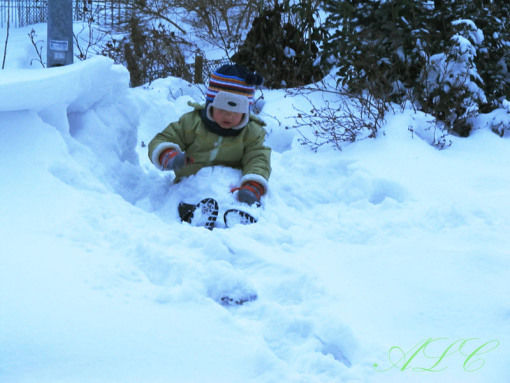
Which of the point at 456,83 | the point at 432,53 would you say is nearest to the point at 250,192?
the point at 456,83

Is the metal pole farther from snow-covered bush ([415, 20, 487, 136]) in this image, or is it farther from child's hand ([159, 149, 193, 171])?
snow-covered bush ([415, 20, 487, 136])

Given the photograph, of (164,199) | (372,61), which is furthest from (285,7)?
(164,199)

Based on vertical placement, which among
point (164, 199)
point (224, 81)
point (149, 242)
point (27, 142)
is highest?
point (224, 81)

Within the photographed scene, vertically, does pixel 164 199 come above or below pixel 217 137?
below

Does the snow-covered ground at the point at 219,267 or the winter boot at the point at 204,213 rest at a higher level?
the snow-covered ground at the point at 219,267

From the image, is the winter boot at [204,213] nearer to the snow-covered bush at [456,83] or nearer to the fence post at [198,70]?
the snow-covered bush at [456,83]

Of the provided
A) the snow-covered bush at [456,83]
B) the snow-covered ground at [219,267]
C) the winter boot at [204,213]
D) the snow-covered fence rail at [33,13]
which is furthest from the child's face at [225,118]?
the snow-covered fence rail at [33,13]

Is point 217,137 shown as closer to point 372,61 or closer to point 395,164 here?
point 395,164

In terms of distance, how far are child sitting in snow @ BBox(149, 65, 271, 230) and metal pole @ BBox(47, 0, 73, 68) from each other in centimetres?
119

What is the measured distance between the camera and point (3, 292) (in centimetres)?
181

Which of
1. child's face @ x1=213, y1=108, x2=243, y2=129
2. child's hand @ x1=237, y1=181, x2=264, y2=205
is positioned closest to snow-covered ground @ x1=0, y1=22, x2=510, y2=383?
child's hand @ x1=237, y1=181, x2=264, y2=205

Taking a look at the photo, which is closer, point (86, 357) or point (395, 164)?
point (86, 357)

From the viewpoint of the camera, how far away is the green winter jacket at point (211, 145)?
3.60 m

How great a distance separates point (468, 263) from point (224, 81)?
1.85 m
